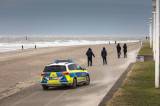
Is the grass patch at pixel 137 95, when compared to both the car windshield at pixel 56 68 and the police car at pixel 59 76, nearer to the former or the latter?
the police car at pixel 59 76

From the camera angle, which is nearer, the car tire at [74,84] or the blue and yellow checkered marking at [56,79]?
the blue and yellow checkered marking at [56,79]

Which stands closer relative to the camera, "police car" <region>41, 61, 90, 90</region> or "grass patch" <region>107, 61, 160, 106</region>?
"grass patch" <region>107, 61, 160, 106</region>

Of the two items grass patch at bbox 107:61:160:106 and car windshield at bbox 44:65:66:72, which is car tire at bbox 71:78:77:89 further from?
grass patch at bbox 107:61:160:106

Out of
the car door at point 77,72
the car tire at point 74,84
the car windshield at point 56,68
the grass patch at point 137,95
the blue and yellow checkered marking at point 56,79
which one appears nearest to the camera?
the grass patch at point 137,95

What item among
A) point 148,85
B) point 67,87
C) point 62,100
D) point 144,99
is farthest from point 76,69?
point 144,99

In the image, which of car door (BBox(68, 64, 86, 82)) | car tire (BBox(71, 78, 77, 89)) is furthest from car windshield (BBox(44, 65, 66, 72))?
car tire (BBox(71, 78, 77, 89))

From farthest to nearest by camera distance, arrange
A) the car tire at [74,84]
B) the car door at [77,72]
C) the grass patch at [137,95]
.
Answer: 1. the car door at [77,72]
2. the car tire at [74,84]
3. the grass patch at [137,95]

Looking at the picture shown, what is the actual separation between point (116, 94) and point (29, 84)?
11.2 meters

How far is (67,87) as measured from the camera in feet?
99.7

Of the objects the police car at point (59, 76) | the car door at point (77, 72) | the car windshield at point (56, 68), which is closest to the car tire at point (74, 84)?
the police car at point (59, 76)

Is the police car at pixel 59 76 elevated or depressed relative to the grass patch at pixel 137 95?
elevated

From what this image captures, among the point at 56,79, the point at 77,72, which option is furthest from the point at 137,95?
the point at 77,72

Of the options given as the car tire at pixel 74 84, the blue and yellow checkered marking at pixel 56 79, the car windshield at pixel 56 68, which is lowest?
the car tire at pixel 74 84

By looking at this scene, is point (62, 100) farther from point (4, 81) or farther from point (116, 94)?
point (4, 81)
